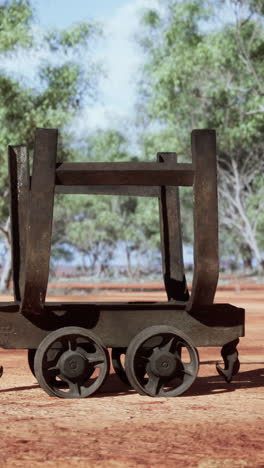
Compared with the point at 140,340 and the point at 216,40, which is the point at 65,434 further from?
the point at 216,40

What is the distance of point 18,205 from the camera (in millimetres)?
8641

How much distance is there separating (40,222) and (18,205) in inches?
47.3

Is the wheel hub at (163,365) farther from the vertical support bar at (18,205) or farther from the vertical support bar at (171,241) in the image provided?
the vertical support bar at (18,205)

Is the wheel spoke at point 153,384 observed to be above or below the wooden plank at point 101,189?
below

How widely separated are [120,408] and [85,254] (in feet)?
218

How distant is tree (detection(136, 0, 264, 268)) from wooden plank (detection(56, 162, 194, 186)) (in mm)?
20251

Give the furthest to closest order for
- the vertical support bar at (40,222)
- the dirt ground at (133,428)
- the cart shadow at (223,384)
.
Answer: the cart shadow at (223,384) → the vertical support bar at (40,222) → the dirt ground at (133,428)

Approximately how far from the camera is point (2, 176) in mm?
34438

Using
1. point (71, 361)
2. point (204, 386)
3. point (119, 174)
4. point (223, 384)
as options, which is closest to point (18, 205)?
point (119, 174)

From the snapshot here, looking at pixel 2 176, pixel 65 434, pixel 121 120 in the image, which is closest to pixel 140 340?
pixel 65 434

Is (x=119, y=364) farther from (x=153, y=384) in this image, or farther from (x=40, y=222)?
(x=40, y=222)

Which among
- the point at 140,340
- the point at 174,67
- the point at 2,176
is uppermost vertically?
the point at 174,67

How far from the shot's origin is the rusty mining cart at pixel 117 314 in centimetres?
746

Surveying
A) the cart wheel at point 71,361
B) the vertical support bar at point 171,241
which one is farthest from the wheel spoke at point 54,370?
the vertical support bar at point 171,241
